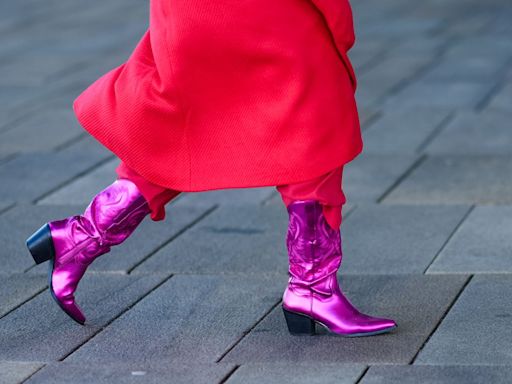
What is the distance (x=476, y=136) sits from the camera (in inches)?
243

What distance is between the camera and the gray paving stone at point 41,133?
6332mm

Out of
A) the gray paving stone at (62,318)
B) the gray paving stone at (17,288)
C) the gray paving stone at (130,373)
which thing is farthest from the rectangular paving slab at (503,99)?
the gray paving stone at (130,373)

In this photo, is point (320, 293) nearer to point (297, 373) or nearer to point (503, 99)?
point (297, 373)

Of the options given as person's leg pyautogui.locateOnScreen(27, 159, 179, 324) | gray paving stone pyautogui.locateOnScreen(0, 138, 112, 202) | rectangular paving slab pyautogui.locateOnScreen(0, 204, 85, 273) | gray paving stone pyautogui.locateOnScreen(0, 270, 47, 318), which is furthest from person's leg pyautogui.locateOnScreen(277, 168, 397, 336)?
gray paving stone pyautogui.locateOnScreen(0, 138, 112, 202)

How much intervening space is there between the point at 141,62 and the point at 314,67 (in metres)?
0.52

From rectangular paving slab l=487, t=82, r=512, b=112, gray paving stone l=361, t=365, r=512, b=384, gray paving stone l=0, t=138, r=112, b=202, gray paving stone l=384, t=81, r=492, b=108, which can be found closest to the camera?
gray paving stone l=361, t=365, r=512, b=384

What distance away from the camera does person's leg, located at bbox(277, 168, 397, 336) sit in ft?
11.2

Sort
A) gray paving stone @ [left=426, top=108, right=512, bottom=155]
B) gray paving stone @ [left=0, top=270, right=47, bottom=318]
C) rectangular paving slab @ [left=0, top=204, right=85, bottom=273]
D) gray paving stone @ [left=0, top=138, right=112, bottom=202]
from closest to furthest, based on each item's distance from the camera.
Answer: gray paving stone @ [left=0, top=270, right=47, bottom=318], rectangular paving slab @ [left=0, top=204, right=85, bottom=273], gray paving stone @ [left=0, top=138, right=112, bottom=202], gray paving stone @ [left=426, top=108, right=512, bottom=155]

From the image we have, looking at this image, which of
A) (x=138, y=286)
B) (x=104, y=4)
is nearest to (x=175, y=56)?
(x=138, y=286)

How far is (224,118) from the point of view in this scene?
10.9 ft

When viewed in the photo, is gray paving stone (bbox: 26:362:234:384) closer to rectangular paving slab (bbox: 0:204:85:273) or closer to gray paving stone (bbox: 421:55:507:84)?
rectangular paving slab (bbox: 0:204:85:273)

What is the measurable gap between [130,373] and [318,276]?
0.60 metres

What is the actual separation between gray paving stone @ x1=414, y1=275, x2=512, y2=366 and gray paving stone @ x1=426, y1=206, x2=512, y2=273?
152 mm

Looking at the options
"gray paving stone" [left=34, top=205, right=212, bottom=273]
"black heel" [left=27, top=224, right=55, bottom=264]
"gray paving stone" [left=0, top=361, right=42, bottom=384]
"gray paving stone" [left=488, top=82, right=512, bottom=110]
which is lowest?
"gray paving stone" [left=488, top=82, right=512, bottom=110]
